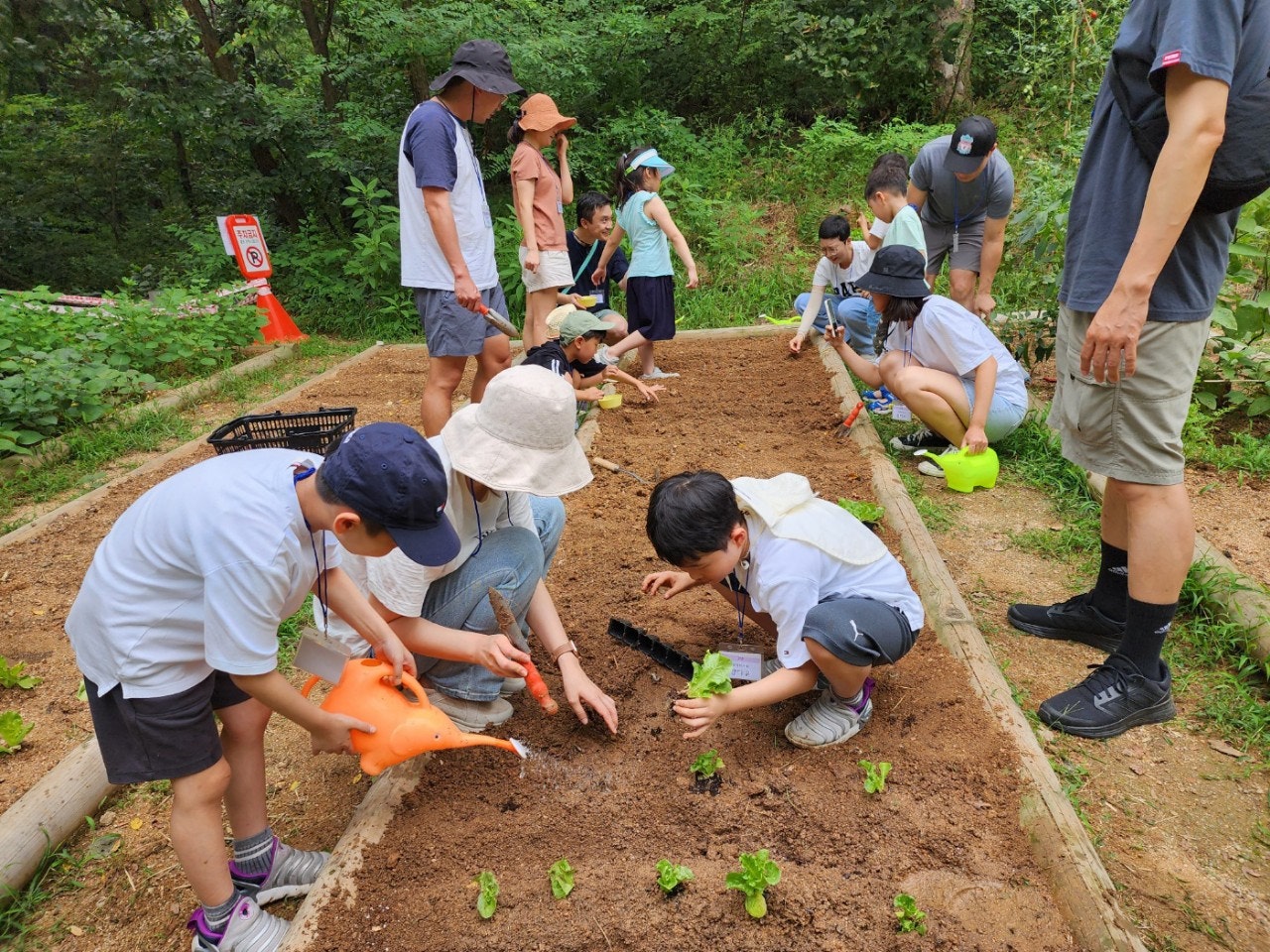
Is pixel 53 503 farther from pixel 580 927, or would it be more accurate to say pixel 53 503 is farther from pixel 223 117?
pixel 223 117

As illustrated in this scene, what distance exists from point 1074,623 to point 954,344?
1600 mm

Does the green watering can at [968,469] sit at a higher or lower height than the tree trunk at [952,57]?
lower

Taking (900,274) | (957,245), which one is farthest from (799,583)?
(957,245)

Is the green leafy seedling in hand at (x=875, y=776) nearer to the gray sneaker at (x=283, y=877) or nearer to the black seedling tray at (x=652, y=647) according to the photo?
the black seedling tray at (x=652, y=647)

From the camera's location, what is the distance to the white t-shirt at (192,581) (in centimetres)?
161

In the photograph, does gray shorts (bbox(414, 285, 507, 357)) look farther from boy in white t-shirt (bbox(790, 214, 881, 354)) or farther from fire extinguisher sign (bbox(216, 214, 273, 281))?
fire extinguisher sign (bbox(216, 214, 273, 281))

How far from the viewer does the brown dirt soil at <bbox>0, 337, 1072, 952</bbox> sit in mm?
1821

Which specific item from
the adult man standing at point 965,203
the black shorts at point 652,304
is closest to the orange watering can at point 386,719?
the black shorts at point 652,304

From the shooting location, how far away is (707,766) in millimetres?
2207

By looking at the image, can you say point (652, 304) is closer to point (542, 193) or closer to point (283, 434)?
point (542, 193)

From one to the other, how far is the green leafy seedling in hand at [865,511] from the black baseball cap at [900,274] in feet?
3.63

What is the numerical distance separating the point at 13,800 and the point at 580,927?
69.4 inches

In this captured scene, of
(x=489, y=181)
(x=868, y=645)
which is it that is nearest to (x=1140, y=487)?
(x=868, y=645)

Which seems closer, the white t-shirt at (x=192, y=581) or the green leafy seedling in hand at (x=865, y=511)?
the white t-shirt at (x=192, y=581)
